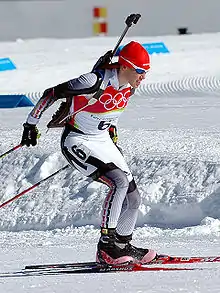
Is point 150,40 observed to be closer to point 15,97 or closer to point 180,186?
point 15,97

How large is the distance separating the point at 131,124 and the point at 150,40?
795 centimetres

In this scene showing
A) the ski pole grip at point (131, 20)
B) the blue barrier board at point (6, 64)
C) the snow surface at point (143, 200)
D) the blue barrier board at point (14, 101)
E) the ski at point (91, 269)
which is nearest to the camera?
the snow surface at point (143, 200)

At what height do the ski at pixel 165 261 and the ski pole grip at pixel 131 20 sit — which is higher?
the ski pole grip at pixel 131 20

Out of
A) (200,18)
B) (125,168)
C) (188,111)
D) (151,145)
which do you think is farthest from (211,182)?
(200,18)

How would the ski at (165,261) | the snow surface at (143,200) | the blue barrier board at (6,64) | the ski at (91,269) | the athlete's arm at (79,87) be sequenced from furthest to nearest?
the blue barrier board at (6,64)
the ski at (165,261)
the ski at (91,269)
the athlete's arm at (79,87)
the snow surface at (143,200)

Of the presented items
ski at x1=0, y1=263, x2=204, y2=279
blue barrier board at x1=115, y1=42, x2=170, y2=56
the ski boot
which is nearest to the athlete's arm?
the ski boot

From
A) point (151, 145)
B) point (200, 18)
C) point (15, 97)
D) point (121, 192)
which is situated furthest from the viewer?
point (200, 18)

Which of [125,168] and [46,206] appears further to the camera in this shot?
[46,206]

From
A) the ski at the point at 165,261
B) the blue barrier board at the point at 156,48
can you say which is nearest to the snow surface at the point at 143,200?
the ski at the point at 165,261

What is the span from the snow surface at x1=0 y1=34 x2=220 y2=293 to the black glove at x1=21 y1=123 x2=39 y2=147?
2.77 ft

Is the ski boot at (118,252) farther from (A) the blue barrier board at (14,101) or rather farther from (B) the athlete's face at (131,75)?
(A) the blue barrier board at (14,101)

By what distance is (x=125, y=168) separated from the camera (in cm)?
575

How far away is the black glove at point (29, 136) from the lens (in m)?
5.67

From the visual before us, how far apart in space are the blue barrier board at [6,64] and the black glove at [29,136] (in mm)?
8819
